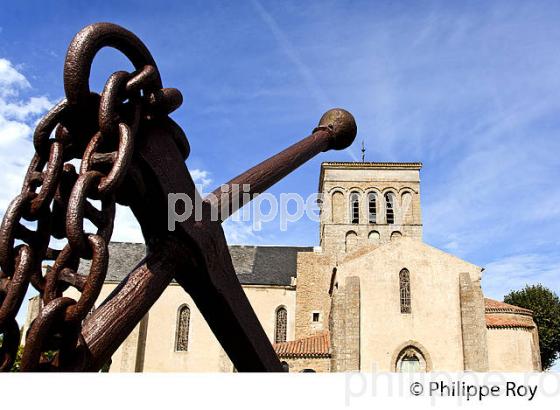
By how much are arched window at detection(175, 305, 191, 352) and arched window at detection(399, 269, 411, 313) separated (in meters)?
15.4

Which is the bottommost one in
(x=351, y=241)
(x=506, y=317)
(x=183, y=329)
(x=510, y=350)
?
(x=510, y=350)

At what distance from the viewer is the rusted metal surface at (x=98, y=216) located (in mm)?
1712

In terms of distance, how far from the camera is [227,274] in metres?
2.85

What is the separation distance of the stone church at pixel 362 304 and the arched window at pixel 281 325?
64mm

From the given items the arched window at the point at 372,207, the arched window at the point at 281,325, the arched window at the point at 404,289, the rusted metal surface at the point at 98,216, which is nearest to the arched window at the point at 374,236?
the arched window at the point at 372,207

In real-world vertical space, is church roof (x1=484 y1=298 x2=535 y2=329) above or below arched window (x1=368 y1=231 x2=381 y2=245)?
below

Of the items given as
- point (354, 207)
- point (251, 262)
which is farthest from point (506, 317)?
point (251, 262)

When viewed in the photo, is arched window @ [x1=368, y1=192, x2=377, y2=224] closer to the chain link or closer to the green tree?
the green tree

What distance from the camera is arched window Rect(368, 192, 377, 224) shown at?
1490 inches

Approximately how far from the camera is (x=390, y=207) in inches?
1507

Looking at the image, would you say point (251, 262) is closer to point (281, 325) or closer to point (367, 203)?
point (281, 325)

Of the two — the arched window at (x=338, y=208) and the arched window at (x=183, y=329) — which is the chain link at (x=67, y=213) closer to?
the arched window at (x=183, y=329)

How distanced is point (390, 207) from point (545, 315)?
14197mm

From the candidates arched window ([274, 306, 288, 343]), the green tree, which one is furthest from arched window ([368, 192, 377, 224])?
the green tree
